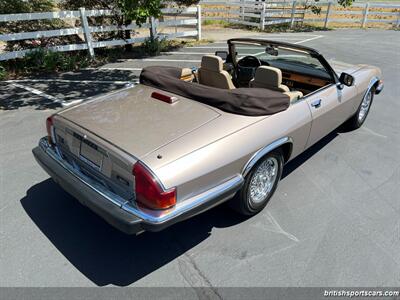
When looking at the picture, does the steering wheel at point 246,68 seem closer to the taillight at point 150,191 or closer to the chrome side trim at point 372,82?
the chrome side trim at point 372,82

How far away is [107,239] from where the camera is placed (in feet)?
9.77

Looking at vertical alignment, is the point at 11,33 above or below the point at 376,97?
above

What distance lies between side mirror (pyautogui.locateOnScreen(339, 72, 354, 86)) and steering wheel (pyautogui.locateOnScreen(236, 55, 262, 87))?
1.12 metres

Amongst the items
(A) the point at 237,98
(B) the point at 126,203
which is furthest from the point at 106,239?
A: (A) the point at 237,98

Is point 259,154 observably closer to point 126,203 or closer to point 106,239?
point 126,203

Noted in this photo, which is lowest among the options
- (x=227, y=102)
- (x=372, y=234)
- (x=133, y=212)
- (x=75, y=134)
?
(x=372, y=234)

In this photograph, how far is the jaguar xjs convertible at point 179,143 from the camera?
2.37 meters

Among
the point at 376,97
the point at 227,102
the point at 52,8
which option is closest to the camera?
the point at 227,102

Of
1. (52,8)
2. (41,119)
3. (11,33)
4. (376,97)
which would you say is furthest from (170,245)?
(52,8)

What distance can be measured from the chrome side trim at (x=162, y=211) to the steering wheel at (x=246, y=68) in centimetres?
216

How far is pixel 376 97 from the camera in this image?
22.2 feet

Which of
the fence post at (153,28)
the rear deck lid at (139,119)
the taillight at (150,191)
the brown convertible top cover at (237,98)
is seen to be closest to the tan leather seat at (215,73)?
the brown convertible top cover at (237,98)
